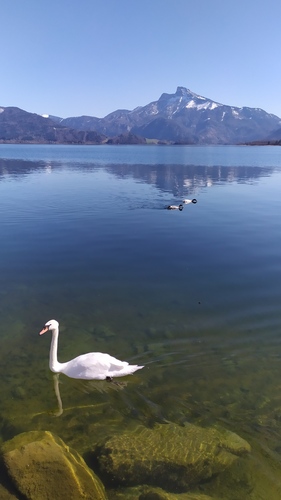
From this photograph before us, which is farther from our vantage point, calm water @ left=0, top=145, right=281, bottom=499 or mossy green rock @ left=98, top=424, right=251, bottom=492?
calm water @ left=0, top=145, right=281, bottom=499

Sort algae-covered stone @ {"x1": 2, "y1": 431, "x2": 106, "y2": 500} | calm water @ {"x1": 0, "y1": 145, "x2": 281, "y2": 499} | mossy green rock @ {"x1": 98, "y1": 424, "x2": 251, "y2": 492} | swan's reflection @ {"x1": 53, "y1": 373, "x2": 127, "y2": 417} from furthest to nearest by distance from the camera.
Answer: swan's reflection @ {"x1": 53, "y1": 373, "x2": 127, "y2": 417} < calm water @ {"x1": 0, "y1": 145, "x2": 281, "y2": 499} < mossy green rock @ {"x1": 98, "y1": 424, "x2": 251, "y2": 492} < algae-covered stone @ {"x1": 2, "y1": 431, "x2": 106, "y2": 500}

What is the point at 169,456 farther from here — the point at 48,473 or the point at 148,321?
the point at 148,321

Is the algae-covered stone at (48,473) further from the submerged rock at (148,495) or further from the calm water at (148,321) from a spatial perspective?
the calm water at (148,321)

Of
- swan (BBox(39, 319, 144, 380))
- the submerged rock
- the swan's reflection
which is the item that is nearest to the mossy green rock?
the submerged rock

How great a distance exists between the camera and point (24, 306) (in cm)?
1705

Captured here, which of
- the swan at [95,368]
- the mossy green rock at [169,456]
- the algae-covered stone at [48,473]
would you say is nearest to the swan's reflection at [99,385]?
the swan at [95,368]

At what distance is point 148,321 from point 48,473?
27.9ft

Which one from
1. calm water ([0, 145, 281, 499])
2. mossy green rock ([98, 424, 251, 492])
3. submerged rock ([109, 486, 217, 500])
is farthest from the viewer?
calm water ([0, 145, 281, 499])

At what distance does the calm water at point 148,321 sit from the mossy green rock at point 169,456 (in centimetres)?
71

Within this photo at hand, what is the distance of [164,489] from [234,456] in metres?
1.94

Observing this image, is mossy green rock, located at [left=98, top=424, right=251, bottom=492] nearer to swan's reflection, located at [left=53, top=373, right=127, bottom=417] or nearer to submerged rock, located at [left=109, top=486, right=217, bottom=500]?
submerged rock, located at [left=109, top=486, right=217, bottom=500]

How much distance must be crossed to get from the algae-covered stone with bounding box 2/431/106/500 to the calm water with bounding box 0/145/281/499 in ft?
4.84

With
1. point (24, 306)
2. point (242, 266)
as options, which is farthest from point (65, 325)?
point (242, 266)

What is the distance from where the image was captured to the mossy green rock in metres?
8.52
